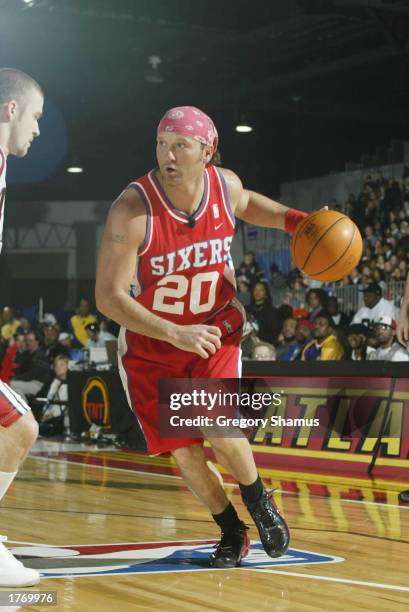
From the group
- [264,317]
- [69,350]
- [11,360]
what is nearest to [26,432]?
[264,317]

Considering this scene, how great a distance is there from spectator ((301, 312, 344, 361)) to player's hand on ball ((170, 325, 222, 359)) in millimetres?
7575

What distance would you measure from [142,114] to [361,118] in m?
5.51

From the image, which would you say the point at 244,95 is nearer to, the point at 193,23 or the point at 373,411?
the point at 193,23

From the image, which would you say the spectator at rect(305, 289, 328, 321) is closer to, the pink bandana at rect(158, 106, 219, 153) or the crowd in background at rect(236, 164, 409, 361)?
the crowd in background at rect(236, 164, 409, 361)

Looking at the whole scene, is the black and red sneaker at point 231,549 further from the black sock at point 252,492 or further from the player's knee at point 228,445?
the player's knee at point 228,445

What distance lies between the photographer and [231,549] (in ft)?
16.3

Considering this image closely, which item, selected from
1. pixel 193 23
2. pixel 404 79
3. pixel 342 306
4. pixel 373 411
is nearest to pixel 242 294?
pixel 342 306

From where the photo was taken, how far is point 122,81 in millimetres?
22609

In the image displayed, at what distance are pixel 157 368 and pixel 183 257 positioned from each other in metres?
0.58

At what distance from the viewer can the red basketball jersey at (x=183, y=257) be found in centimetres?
480

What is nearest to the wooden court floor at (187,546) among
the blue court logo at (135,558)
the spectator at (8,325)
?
the blue court logo at (135,558)

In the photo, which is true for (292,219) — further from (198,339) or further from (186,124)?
(198,339)

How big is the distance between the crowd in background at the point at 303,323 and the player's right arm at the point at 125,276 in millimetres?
6798

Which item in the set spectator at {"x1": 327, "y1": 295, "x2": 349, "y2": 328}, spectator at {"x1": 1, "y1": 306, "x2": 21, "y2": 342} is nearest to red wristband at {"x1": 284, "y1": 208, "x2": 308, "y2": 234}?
spectator at {"x1": 327, "y1": 295, "x2": 349, "y2": 328}
